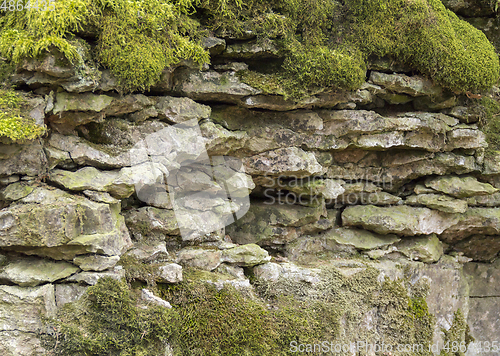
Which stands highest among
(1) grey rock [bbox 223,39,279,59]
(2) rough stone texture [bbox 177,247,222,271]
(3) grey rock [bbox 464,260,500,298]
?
(1) grey rock [bbox 223,39,279,59]

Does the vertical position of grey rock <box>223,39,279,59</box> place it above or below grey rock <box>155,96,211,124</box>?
above

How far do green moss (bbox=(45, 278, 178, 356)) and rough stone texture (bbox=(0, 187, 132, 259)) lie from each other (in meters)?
0.47

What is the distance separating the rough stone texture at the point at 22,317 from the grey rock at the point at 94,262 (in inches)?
16.4

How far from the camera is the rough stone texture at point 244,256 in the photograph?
200 inches

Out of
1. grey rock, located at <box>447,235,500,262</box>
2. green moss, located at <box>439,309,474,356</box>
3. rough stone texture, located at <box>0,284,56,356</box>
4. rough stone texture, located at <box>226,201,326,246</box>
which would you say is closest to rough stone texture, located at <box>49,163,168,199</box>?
rough stone texture, located at <box>0,284,56,356</box>

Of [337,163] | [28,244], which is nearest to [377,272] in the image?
[337,163]

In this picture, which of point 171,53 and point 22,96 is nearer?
point 22,96

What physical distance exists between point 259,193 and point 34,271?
368 centimetres

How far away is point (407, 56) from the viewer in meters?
5.87

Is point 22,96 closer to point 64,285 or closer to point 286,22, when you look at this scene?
point 64,285

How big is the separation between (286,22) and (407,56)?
220cm

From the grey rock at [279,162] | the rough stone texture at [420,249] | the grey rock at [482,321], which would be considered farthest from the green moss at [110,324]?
the grey rock at [482,321]

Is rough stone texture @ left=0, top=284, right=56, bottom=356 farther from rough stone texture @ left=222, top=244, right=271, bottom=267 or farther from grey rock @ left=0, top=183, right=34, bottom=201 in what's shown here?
rough stone texture @ left=222, top=244, right=271, bottom=267

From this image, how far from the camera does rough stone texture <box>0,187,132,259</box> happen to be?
3746 mm
